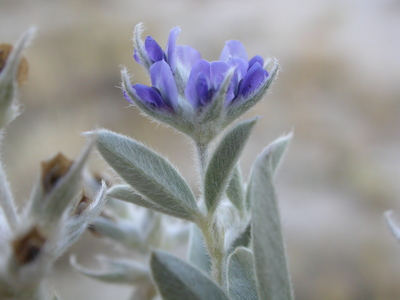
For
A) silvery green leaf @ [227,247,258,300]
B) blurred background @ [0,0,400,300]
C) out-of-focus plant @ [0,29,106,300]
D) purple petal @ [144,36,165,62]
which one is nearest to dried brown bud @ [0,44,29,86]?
out-of-focus plant @ [0,29,106,300]

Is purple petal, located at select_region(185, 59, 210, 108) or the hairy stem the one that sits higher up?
purple petal, located at select_region(185, 59, 210, 108)

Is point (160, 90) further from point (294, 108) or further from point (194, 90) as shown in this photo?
point (294, 108)

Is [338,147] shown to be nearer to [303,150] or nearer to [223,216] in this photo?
[303,150]

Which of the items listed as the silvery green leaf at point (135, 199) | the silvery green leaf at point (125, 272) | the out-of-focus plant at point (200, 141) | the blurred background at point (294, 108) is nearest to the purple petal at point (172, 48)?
the out-of-focus plant at point (200, 141)

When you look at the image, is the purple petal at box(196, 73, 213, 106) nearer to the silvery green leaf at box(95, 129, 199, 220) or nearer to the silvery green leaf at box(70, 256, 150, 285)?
the silvery green leaf at box(95, 129, 199, 220)

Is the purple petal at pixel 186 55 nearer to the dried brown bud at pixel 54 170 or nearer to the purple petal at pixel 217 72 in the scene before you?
the purple petal at pixel 217 72

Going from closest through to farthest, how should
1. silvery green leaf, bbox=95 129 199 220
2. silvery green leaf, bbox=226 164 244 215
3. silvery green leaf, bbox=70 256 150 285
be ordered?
silvery green leaf, bbox=95 129 199 220, silvery green leaf, bbox=226 164 244 215, silvery green leaf, bbox=70 256 150 285
